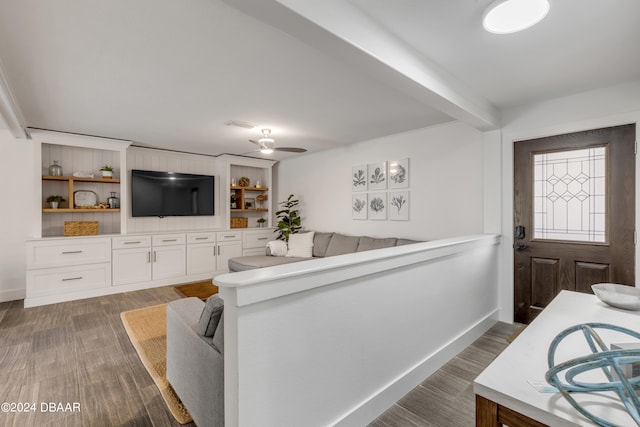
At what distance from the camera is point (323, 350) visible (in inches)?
59.7

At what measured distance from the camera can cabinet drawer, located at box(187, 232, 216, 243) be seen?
5.11 metres

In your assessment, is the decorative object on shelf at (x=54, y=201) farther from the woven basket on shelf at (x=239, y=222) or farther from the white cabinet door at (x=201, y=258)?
the woven basket on shelf at (x=239, y=222)

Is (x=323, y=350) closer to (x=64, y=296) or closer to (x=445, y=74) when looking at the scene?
(x=445, y=74)

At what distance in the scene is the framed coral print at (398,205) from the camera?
4130mm

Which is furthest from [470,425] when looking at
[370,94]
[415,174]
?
[415,174]

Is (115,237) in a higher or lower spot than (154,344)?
higher

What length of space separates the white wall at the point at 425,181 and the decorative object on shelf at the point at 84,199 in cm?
365

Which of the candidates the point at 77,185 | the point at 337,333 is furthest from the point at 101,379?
the point at 77,185

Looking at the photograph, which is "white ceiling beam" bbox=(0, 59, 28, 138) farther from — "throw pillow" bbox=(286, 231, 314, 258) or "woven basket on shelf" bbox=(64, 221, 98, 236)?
"throw pillow" bbox=(286, 231, 314, 258)

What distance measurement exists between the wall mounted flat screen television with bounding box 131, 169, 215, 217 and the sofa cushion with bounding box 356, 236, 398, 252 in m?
3.07

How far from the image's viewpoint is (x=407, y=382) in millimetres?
2037

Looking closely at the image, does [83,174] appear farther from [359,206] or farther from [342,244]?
[359,206]

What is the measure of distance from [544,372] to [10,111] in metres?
4.58

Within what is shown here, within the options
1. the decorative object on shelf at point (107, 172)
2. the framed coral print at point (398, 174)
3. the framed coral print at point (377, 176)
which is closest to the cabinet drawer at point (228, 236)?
the decorative object on shelf at point (107, 172)
